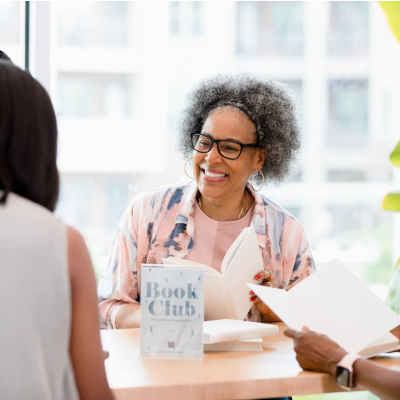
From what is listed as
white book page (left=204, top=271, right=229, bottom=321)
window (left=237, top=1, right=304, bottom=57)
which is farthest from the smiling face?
window (left=237, top=1, right=304, bottom=57)

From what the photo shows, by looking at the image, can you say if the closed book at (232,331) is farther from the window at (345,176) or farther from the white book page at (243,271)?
the window at (345,176)

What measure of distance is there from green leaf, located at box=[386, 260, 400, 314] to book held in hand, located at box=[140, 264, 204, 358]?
1.22m

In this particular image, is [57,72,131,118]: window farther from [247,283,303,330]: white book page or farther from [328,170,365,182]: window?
[247,283,303,330]: white book page

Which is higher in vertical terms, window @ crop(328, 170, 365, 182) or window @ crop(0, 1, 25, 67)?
window @ crop(0, 1, 25, 67)

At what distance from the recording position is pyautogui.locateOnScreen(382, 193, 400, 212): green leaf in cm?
221

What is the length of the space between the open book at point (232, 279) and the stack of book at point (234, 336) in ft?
0.33

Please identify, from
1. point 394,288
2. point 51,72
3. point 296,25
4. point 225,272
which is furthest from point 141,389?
point 296,25

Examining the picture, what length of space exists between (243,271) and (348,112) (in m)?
2.18

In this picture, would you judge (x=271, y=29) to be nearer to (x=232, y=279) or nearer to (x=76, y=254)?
(x=232, y=279)

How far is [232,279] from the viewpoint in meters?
1.47

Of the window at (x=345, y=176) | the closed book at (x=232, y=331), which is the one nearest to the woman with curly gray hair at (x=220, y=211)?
the closed book at (x=232, y=331)

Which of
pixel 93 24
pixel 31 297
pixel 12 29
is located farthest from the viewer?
pixel 93 24

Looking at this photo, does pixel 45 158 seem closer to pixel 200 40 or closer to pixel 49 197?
pixel 49 197

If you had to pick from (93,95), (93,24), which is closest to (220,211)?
(93,95)
